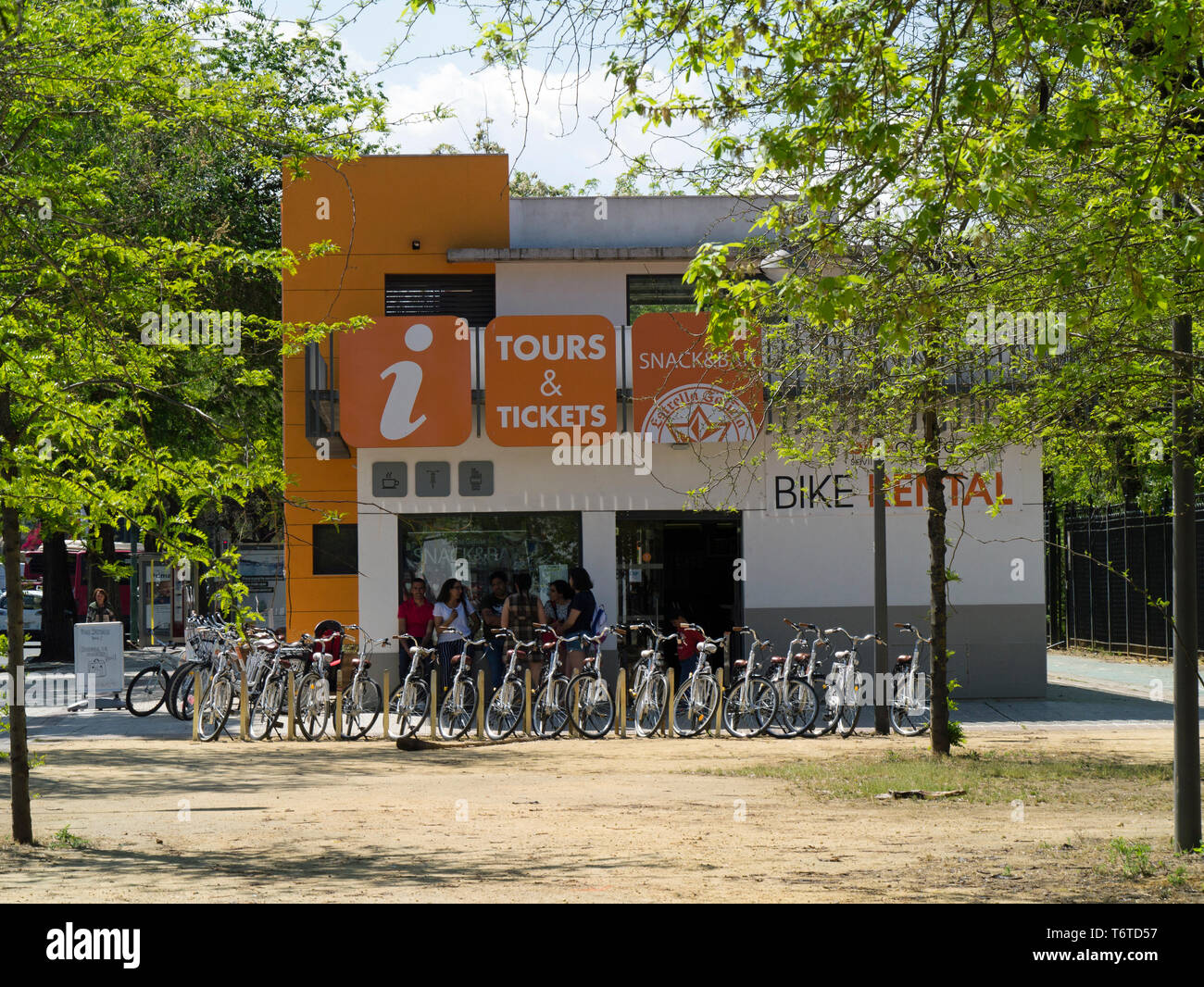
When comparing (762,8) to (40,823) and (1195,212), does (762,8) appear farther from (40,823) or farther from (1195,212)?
(40,823)

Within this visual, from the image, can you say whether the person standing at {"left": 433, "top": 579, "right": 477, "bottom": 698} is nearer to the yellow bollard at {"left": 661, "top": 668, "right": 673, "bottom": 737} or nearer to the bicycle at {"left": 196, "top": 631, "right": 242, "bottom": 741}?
the bicycle at {"left": 196, "top": 631, "right": 242, "bottom": 741}

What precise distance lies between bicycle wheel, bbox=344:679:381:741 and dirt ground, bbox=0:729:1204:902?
1.50 meters

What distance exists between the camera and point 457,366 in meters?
18.2

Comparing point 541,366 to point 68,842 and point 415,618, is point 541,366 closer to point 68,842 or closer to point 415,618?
point 415,618

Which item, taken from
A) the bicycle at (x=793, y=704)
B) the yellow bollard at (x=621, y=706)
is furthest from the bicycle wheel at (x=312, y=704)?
the bicycle at (x=793, y=704)

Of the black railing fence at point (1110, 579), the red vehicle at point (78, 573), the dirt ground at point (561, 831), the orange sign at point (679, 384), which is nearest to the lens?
the dirt ground at point (561, 831)

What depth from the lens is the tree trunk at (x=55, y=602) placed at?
28.7 meters

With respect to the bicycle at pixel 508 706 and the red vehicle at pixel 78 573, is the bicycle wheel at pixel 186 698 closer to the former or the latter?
the bicycle at pixel 508 706

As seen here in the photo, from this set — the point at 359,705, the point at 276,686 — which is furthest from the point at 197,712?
the point at 359,705

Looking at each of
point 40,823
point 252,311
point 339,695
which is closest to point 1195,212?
point 40,823

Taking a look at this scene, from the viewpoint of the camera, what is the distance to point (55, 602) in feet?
94.5

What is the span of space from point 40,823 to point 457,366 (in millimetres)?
9486

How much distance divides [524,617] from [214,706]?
152 inches

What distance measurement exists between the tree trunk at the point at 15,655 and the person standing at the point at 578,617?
8.45m
